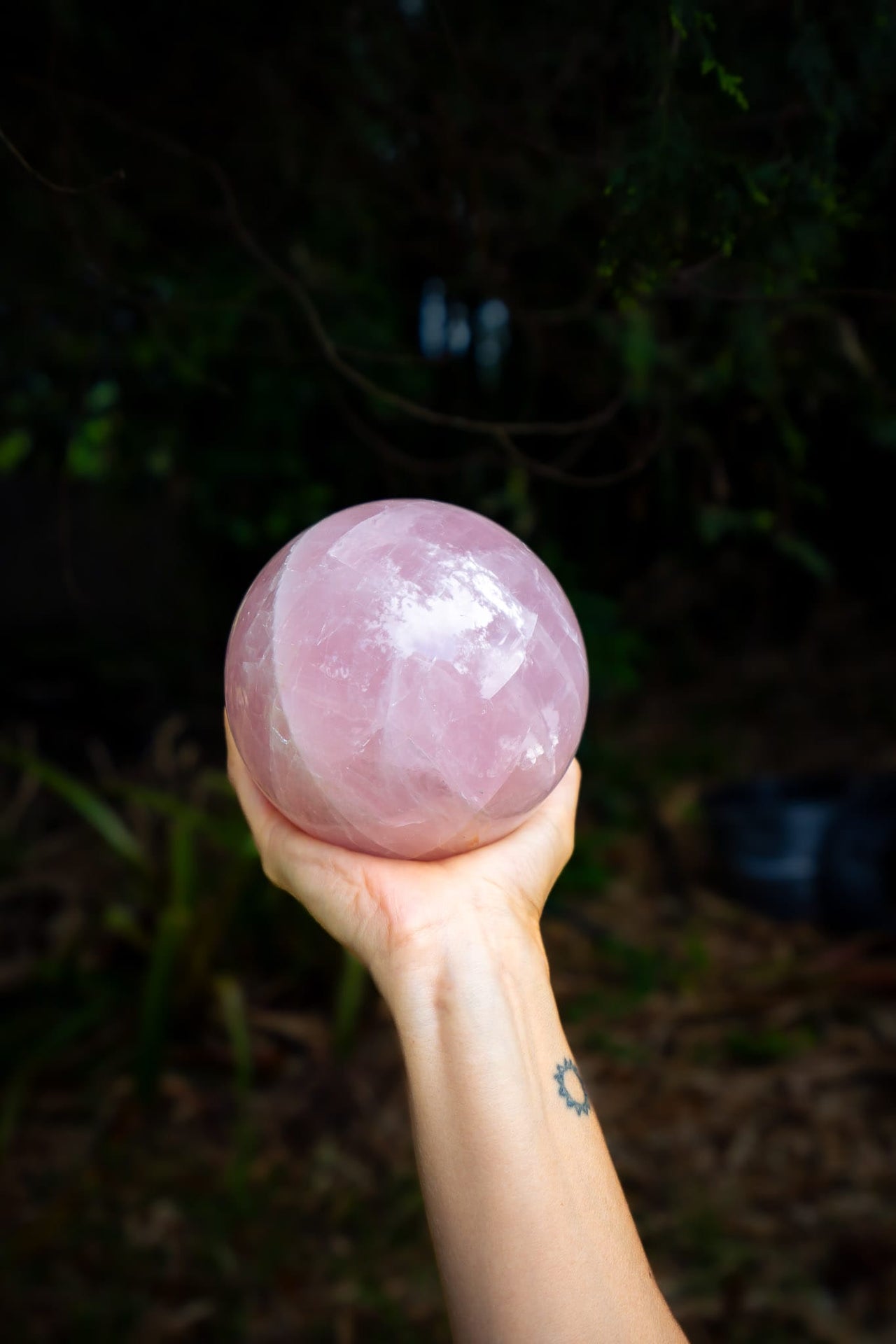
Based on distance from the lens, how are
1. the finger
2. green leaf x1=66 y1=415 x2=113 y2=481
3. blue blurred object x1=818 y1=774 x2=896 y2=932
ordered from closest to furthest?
1. the finger
2. green leaf x1=66 y1=415 x2=113 y2=481
3. blue blurred object x1=818 y1=774 x2=896 y2=932

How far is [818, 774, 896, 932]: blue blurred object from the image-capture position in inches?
124

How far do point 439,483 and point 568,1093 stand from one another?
182 cm

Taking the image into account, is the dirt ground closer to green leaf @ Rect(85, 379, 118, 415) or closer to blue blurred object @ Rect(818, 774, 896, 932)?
blue blurred object @ Rect(818, 774, 896, 932)

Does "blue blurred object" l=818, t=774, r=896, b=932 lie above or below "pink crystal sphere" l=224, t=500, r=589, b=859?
below

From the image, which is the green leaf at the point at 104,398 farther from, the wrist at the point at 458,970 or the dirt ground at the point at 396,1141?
the wrist at the point at 458,970

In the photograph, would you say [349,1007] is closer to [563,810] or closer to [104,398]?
[563,810]

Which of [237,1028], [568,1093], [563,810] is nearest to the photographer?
[568,1093]

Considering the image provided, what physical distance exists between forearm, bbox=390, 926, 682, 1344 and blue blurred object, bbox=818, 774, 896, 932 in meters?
2.36

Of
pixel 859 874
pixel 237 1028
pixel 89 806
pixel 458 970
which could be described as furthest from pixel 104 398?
pixel 859 874

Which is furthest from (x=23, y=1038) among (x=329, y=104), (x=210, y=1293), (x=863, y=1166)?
(x=329, y=104)

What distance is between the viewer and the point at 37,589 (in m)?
5.54

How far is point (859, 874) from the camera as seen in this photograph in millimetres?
3172

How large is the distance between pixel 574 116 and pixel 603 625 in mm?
1092

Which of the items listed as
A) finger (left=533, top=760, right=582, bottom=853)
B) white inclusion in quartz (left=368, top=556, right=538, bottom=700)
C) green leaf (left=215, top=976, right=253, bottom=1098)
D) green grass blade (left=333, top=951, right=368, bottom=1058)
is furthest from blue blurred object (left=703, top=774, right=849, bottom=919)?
white inclusion in quartz (left=368, top=556, right=538, bottom=700)
